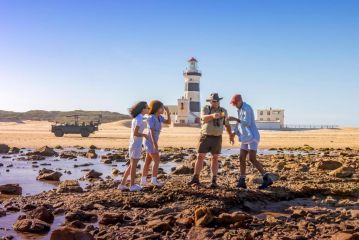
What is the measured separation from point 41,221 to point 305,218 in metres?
3.93

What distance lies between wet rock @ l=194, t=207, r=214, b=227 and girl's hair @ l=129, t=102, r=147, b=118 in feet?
9.25

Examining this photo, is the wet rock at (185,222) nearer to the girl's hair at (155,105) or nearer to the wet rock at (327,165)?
the girl's hair at (155,105)

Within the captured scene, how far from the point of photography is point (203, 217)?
702 cm

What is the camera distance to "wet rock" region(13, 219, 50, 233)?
691 centimetres

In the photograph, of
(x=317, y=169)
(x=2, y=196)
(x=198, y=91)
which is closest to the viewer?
(x=2, y=196)

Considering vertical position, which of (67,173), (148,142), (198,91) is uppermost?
(198,91)

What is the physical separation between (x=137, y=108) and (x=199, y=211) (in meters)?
2.94

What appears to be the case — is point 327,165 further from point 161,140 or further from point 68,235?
point 161,140

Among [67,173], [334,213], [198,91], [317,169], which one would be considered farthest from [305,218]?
[198,91]

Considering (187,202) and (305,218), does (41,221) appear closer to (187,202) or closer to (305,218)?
(187,202)

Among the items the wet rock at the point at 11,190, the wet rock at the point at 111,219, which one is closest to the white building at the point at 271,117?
the wet rock at the point at 11,190

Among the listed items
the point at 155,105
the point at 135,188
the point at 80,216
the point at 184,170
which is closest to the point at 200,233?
the point at 80,216

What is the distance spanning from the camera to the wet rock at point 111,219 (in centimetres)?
729

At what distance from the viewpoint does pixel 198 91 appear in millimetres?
82688
